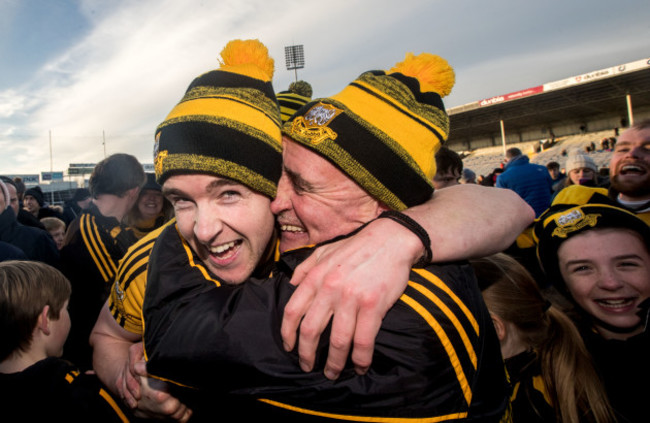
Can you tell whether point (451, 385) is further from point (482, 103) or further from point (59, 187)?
point (59, 187)

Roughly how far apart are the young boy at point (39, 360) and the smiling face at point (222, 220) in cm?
107

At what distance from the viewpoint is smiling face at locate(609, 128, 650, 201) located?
325cm

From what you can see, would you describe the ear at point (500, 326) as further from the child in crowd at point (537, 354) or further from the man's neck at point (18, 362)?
the man's neck at point (18, 362)

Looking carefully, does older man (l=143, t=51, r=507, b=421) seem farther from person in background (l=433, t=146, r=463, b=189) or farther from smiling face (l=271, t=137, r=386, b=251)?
person in background (l=433, t=146, r=463, b=189)

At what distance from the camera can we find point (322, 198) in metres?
1.62

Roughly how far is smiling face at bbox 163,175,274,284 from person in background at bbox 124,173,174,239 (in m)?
3.56

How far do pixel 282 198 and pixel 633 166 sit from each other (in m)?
3.42

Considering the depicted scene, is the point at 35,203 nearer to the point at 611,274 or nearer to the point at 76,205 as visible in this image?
the point at 76,205

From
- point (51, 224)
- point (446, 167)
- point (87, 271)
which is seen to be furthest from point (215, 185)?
point (51, 224)

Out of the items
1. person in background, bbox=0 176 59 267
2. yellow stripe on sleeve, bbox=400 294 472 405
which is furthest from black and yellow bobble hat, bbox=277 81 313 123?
person in background, bbox=0 176 59 267

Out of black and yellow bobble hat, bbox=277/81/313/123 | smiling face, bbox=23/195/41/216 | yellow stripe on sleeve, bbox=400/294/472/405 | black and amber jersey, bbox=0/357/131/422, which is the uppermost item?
smiling face, bbox=23/195/41/216

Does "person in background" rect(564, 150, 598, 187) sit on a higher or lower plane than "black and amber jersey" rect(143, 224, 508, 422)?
higher

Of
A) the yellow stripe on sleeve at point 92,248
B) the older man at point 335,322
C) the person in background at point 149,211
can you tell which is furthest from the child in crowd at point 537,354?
the person in background at point 149,211

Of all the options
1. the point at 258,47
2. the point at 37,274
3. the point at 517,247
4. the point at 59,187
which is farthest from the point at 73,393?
the point at 59,187
